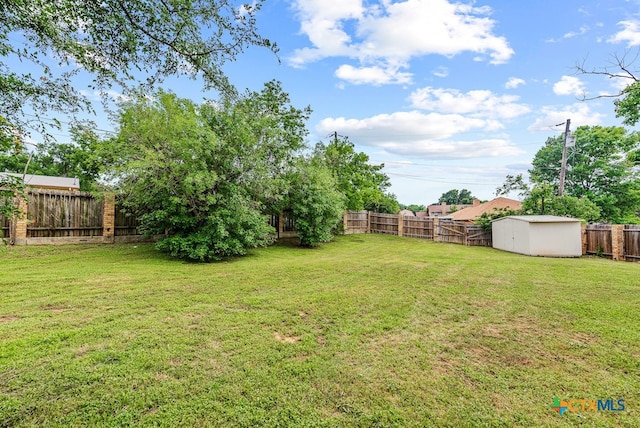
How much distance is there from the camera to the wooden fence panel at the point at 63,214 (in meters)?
7.51

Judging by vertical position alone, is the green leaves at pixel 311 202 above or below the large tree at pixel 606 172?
A: below

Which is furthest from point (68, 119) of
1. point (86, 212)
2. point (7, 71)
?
point (86, 212)

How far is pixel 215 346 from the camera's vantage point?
8.89 ft

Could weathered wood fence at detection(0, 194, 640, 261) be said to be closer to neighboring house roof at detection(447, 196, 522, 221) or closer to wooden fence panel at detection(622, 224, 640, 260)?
wooden fence panel at detection(622, 224, 640, 260)

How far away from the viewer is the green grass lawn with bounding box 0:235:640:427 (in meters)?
1.87

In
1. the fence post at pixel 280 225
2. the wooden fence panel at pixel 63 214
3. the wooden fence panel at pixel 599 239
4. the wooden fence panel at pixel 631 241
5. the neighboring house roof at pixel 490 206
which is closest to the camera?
the wooden fence panel at pixel 63 214

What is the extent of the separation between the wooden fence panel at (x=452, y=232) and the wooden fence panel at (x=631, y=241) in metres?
5.68

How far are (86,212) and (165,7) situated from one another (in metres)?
8.49

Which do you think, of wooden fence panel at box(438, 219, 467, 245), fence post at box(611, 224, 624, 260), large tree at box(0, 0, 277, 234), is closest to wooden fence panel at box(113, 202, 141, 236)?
large tree at box(0, 0, 277, 234)

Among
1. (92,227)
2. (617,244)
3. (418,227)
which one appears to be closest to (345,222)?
(418,227)

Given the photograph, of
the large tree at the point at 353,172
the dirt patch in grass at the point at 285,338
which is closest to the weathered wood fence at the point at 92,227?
the large tree at the point at 353,172

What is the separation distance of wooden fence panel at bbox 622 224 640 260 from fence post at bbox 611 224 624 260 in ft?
0.27

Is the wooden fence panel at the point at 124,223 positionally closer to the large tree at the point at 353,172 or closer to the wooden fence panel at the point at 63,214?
the wooden fence panel at the point at 63,214

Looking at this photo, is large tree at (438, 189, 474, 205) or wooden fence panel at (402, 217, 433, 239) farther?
large tree at (438, 189, 474, 205)
